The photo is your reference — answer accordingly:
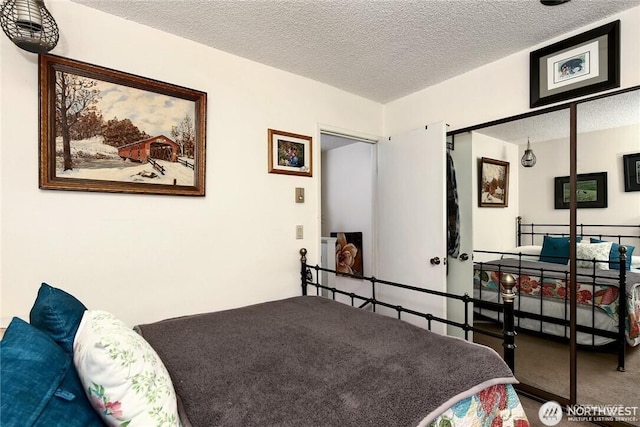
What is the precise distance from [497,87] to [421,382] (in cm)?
226

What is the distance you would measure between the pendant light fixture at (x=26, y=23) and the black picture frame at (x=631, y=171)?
10.3 feet

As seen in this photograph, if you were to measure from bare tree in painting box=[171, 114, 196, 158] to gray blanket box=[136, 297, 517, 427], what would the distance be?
109 centimetres

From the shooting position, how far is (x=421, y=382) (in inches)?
45.1

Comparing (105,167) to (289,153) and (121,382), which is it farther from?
(121,382)

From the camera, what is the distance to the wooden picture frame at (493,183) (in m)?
2.36

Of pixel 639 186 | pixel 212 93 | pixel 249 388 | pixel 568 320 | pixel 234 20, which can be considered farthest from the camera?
pixel 212 93

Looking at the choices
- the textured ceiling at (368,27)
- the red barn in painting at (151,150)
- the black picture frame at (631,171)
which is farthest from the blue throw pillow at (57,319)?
the black picture frame at (631,171)

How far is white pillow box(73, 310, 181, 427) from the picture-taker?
813mm

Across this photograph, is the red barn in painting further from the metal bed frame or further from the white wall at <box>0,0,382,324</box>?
the metal bed frame

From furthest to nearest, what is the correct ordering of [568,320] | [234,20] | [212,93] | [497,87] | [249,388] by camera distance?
[497,87], [212,93], [568,320], [234,20], [249,388]

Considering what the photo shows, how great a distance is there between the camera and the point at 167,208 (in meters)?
2.07

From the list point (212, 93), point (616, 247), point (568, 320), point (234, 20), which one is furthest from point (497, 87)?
point (212, 93)

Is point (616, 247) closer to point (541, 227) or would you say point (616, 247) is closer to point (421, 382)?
point (541, 227)

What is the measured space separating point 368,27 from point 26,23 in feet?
5.71
